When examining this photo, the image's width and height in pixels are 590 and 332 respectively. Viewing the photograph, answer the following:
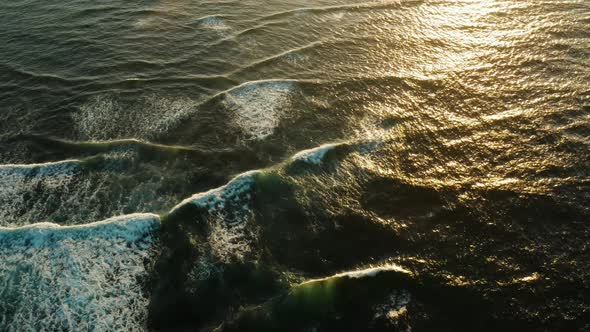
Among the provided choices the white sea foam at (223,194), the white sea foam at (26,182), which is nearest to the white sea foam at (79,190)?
the white sea foam at (26,182)

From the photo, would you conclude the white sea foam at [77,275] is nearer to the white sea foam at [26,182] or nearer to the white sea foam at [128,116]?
the white sea foam at [26,182]

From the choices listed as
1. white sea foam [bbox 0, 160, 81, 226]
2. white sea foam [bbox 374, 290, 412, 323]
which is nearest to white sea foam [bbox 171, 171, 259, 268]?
white sea foam [bbox 374, 290, 412, 323]

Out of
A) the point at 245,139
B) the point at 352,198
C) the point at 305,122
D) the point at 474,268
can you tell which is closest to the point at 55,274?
the point at 245,139

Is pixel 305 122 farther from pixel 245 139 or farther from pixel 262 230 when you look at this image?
pixel 262 230

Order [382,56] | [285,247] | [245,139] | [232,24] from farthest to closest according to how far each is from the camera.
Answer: [232,24]
[382,56]
[245,139]
[285,247]

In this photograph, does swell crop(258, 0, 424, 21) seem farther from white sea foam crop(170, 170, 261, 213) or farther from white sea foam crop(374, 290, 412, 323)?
white sea foam crop(374, 290, 412, 323)
